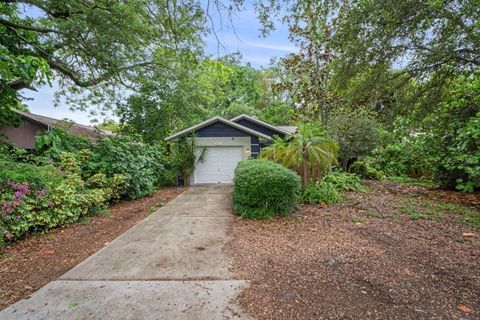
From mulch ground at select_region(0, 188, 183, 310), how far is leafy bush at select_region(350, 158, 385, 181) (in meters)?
9.68

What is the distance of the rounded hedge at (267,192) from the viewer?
5191 mm

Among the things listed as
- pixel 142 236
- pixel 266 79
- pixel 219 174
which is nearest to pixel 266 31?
pixel 142 236

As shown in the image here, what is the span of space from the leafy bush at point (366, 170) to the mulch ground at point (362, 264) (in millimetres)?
5810

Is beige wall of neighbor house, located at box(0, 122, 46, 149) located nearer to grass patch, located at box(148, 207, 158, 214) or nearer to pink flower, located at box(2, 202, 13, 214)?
grass patch, located at box(148, 207, 158, 214)

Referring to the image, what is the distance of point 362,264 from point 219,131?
8.70m

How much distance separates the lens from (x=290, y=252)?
138 inches

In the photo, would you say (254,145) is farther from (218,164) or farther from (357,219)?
(357,219)

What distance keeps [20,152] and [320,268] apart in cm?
756

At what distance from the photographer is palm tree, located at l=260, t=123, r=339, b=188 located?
6.25 metres

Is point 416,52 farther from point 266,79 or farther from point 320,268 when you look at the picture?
point 266,79

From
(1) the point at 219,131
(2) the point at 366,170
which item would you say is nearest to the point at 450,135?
(2) the point at 366,170

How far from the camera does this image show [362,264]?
9.92 feet

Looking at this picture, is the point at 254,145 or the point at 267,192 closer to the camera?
the point at 267,192

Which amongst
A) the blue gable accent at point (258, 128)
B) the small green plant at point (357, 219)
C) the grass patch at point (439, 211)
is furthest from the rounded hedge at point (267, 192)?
the blue gable accent at point (258, 128)
